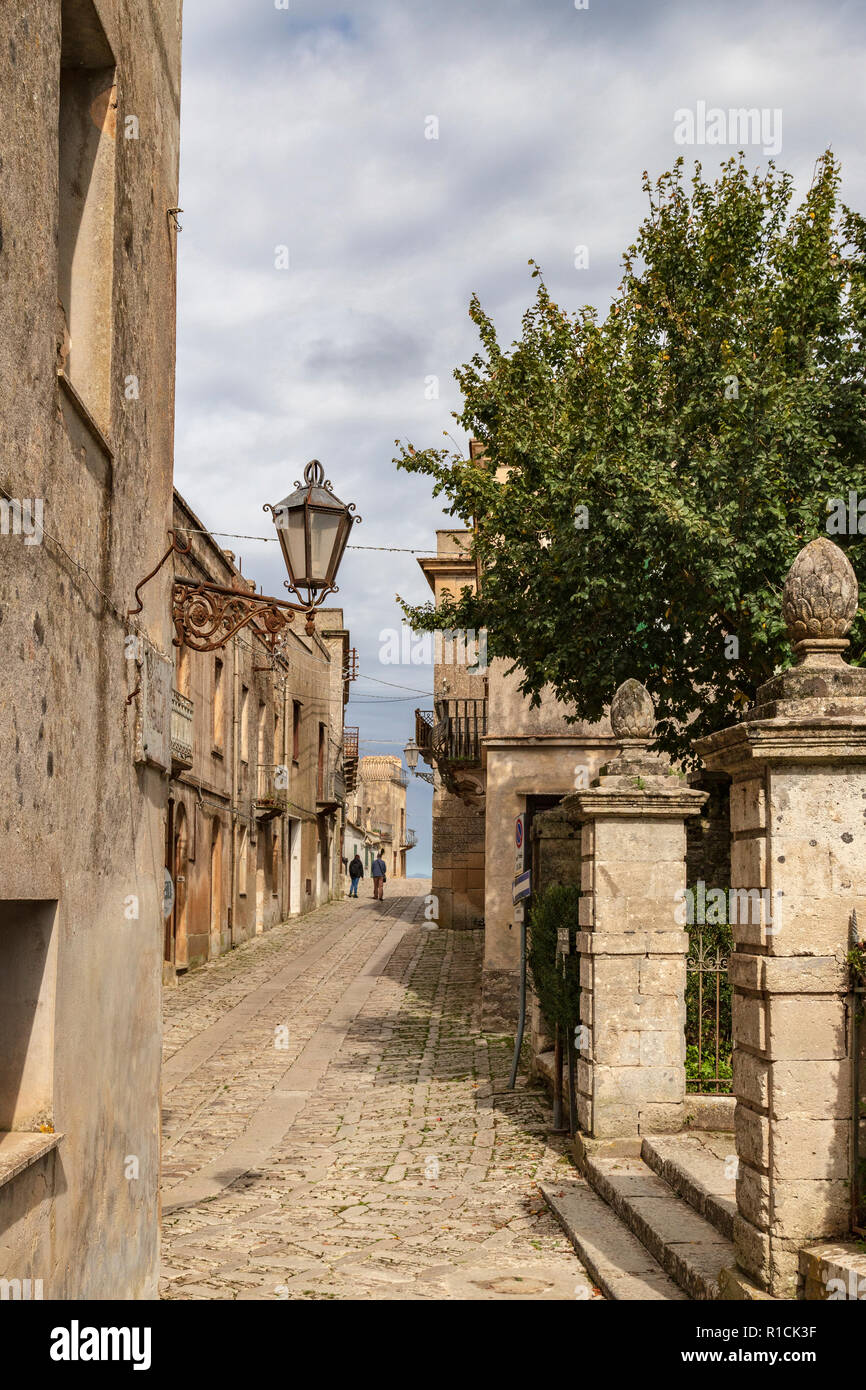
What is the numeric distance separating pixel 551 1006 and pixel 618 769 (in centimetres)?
233

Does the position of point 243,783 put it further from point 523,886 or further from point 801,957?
point 801,957

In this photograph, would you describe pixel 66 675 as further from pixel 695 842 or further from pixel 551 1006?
pixel 695 842

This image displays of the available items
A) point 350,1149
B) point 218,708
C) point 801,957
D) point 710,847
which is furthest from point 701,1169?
point 218,708

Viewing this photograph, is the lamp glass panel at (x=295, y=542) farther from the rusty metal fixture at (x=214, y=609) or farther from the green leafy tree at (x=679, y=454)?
the green leafy tree at (x=679, y=454)

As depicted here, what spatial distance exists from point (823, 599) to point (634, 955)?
15.7 feet

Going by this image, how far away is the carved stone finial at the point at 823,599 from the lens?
5613 mm

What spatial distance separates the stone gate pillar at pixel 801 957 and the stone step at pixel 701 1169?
117 centimetres

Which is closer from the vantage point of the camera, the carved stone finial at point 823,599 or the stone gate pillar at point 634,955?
the carved stone finial at point 823,599

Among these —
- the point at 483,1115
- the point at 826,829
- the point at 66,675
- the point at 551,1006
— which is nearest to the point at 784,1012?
the point at 826,829

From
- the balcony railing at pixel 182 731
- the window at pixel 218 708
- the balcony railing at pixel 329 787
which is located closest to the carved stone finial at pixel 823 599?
the balcony railing at pixel 182 731

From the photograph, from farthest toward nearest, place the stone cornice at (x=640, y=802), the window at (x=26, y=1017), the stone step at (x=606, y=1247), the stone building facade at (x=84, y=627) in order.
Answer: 1. the stone cornice at (x=640, y=802)
2. the stone step at (x=606, y=1247)
3. the window at (x=26, y=1017)
4. the stone building facade at (x=84, y=627)

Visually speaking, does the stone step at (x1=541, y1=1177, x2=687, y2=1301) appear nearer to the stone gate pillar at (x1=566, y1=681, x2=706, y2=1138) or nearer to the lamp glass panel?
the stone gate pillar at (x1=566, y1=681, x2=706, y2=1138)
